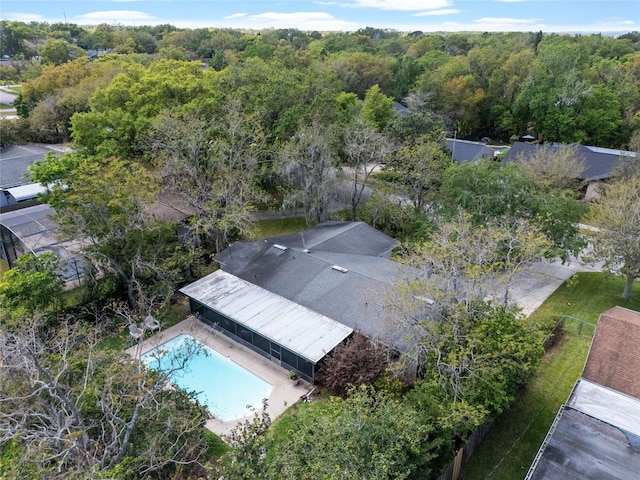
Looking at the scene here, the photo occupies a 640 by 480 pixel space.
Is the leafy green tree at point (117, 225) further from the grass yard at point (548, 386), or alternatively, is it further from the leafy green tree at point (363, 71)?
the leafy green tree at point (363, 71)

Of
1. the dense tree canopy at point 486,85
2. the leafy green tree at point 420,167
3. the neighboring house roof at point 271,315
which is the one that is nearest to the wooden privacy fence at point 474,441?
the neighboring house roof at point 271,315

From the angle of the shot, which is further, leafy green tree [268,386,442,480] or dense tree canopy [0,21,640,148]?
dense tree canopy [0,21,640,148]

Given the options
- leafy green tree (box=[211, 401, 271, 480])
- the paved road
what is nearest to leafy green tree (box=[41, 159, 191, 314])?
leafy green tree (box=[211, 401, 271, 480])

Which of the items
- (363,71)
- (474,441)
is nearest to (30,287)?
(474,441)

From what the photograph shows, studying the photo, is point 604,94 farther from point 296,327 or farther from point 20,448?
point 20,448

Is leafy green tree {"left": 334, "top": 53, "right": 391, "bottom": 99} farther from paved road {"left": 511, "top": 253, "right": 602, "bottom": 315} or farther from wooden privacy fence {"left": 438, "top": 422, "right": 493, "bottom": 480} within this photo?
wooden privacy fence {"left": 438, "top": 422, "right": 493, "bottom": 480}

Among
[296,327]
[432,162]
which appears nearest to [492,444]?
[296,327]
